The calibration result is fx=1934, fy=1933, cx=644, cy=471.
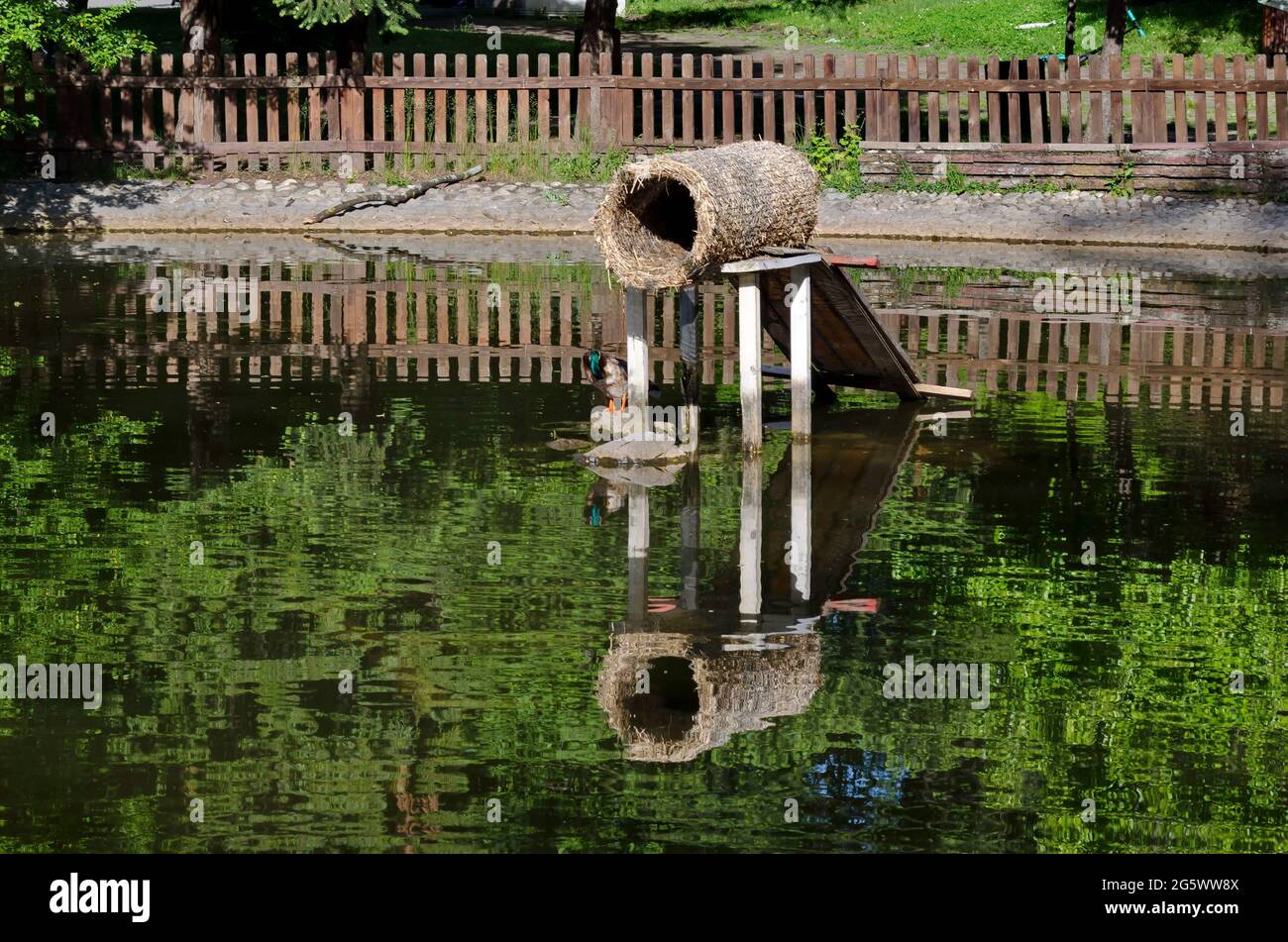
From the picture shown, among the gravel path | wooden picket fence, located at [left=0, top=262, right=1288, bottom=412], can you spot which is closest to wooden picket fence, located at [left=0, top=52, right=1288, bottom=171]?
the gravel path

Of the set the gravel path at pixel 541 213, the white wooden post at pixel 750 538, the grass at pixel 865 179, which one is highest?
the grass at pixel 865 179

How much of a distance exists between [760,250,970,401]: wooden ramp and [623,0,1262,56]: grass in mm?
22236

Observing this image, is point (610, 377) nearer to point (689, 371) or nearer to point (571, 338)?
point (689, 371)

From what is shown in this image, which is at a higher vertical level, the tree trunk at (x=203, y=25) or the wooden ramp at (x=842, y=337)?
the tree trunk at (x=203, y=25)

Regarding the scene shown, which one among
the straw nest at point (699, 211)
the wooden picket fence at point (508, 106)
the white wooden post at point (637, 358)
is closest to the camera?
the straw nest at point (699, 211)

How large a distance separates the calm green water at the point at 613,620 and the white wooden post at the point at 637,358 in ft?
2.23

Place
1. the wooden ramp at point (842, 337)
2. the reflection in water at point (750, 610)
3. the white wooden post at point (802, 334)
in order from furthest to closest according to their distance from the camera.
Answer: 1. the wooden ramp at point (842, 337)
2. the white wooden post at point (802, 334)
3. the reflection in water at point (750, 610)

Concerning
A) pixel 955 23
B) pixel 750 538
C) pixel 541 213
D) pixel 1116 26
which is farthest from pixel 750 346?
pixel 955 23

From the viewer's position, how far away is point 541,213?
2955 cm

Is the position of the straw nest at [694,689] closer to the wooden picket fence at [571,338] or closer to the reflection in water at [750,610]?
the reflection in water at [750,610]

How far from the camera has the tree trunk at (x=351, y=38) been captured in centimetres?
3139

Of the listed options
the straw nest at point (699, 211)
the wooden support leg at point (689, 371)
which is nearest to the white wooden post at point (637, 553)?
the wooden support leg at point (689, 371)

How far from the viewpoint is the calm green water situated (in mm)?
8633

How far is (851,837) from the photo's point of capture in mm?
8305
